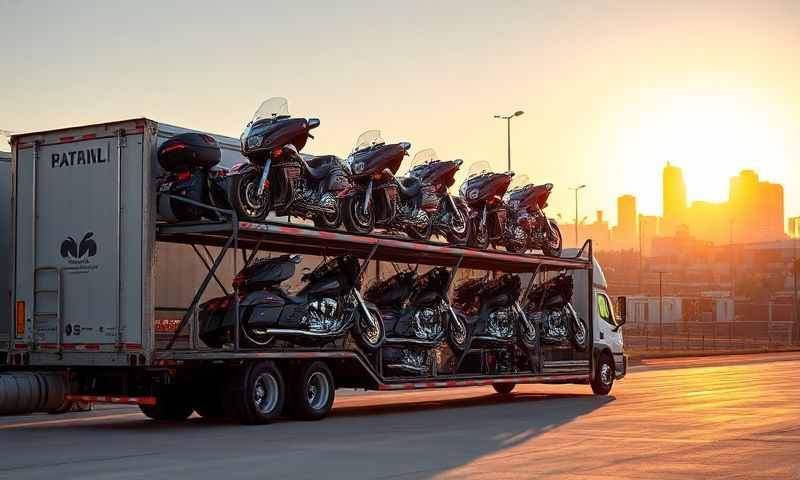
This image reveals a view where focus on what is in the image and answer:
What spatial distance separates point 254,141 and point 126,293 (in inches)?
116

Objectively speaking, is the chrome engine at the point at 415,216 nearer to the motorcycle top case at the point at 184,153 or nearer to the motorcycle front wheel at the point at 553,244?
the motorcycle front wheel at the point at 553,244

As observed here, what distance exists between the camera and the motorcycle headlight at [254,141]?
58.1 ft

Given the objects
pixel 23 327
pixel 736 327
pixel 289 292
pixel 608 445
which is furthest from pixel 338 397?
pixel 736 327

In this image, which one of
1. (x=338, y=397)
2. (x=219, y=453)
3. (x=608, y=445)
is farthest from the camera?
(x=338, y=397)

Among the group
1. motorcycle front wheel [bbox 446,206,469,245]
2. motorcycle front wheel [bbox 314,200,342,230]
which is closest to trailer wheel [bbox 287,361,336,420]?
motorcycle front wheel [bbox 314,200,342,230]

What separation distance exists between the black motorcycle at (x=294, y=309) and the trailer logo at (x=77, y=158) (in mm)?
2572

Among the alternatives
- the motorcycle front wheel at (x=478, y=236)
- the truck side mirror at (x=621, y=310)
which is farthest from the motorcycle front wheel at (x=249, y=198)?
the truck side mirror at (x=621, y=310)

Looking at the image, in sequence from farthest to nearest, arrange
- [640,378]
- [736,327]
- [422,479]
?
[736,327], [640,378], [422,479]

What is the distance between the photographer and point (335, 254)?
20.9 meters

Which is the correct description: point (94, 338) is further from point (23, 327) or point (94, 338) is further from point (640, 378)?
point (640, 378)

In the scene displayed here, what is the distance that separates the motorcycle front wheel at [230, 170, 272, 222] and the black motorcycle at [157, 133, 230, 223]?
23cm

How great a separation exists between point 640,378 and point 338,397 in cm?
1060

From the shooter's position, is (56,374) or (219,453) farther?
(56,374)

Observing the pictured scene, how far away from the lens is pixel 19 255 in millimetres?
17609
